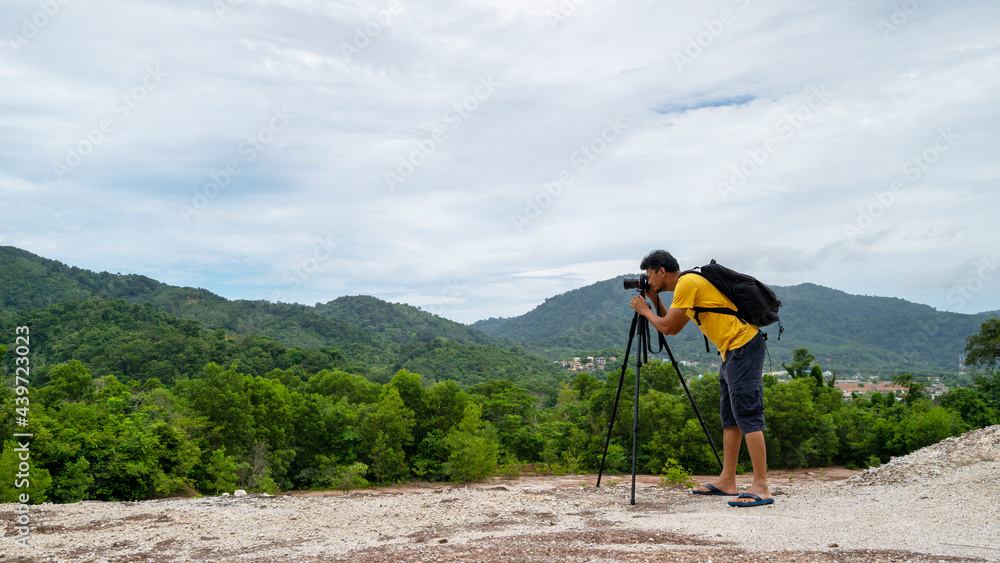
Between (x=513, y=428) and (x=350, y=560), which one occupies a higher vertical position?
(x=350, y=560)

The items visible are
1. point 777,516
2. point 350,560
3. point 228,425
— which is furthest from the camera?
point 228,425

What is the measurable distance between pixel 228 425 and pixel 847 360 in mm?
151247

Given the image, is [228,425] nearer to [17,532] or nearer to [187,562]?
[17,532]

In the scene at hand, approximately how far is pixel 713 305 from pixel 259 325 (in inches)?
4536

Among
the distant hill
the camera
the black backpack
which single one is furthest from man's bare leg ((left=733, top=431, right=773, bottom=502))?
the distant hill

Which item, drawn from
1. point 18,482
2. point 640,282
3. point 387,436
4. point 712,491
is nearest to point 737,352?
point 640,282

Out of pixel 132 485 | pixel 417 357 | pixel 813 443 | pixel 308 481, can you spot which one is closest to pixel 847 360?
pixel 417 357

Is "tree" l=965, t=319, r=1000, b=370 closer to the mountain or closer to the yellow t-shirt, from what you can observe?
the yellow t-shirt

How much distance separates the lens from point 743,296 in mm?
4730

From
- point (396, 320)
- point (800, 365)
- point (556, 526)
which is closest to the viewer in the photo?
point (556, 526)

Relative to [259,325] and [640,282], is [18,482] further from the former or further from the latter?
[259,325]

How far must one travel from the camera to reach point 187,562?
3625mm

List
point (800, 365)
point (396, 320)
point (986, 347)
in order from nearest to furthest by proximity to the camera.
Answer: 1. point (986, 347)
2. point (800, 365)
3. point (396, 320)

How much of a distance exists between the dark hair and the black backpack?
24cm
